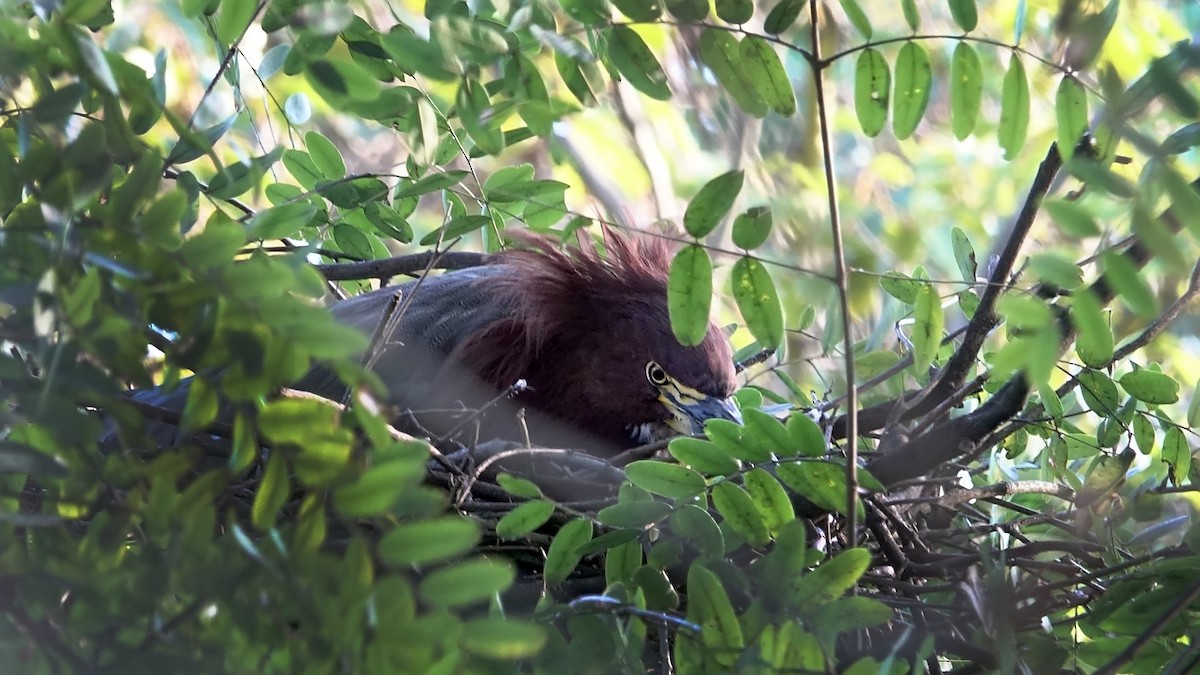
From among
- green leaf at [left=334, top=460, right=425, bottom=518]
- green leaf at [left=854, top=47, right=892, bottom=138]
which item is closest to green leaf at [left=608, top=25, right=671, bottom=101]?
green leaf at [left=854, top=47, right=892, bottom=138]

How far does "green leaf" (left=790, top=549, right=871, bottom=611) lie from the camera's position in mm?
1245

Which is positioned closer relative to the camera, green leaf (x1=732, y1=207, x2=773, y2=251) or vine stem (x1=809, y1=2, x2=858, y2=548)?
vine stem (x1=809, y1=2, x2=858, y2=548)

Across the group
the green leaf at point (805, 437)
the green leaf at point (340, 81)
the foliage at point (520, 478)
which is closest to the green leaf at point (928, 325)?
the foliage at point (520, 478)

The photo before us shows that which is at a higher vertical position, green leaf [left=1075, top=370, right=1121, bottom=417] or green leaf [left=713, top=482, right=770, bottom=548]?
green leaf [left=1075, top=370, right=1121, bottom=417]

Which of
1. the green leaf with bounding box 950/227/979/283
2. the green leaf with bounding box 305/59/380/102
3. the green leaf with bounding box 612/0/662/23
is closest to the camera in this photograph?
the green leaf with bounding box 305/59/380/102

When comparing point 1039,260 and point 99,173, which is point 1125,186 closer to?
point 1039,260

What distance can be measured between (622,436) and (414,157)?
35.2 inches

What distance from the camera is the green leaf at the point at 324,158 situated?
210cm

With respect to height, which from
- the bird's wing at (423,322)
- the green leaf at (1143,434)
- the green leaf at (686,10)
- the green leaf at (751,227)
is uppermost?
the green leaf at (686,10)

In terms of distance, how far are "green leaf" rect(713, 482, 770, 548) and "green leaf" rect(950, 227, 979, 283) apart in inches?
28.4

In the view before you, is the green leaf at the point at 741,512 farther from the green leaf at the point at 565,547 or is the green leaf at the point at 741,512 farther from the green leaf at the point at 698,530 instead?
the green leaf at the point at 565,547

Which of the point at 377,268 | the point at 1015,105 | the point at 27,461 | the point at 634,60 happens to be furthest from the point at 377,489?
the point at 377,268

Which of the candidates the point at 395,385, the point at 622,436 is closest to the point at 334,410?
the point at 395,385

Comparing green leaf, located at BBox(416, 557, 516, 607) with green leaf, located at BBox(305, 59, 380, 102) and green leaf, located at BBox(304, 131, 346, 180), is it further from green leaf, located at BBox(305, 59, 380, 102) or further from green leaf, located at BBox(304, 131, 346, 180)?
green leaf, located at BBox(304, 131, 346, 180)
